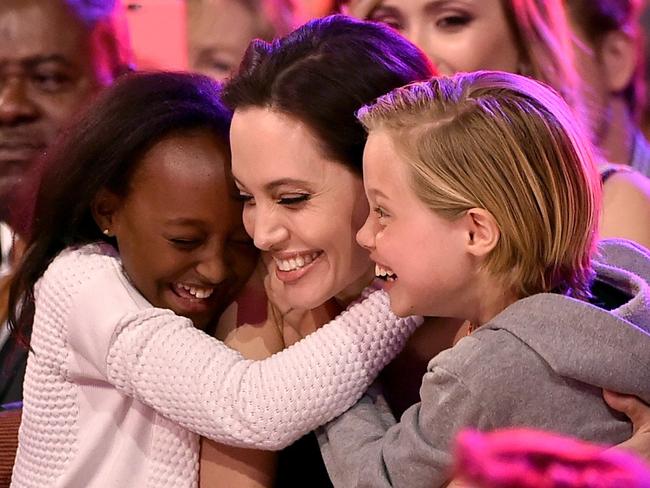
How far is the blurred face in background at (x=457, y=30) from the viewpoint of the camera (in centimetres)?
213

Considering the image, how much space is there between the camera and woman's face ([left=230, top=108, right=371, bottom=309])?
4.72 ft

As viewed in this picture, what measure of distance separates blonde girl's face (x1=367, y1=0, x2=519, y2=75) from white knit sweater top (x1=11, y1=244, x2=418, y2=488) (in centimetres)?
79

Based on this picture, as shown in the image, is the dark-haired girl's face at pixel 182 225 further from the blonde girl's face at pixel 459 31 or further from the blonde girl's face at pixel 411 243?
the blonde girl's face at pixel 459 31

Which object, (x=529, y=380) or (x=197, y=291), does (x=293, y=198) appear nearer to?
(x=197, y=291)

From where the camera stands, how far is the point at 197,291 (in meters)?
1.62

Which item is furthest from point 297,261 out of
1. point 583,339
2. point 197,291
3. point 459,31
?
point 459,31

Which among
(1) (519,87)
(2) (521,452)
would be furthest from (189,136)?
(2) (521,452)

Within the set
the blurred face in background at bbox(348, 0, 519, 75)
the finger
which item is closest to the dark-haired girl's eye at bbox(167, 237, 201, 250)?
the finger

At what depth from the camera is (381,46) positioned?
1.48 meters

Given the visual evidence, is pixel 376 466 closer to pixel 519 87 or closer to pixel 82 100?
pixel 519 87

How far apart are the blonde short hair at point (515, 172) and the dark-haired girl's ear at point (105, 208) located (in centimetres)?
52

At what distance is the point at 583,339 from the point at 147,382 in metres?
0.60

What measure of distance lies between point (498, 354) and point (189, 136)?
63cm

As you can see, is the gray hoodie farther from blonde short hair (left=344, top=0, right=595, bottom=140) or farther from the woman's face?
blonde short hair (left=344, top=0, right=595, bottom=140)
